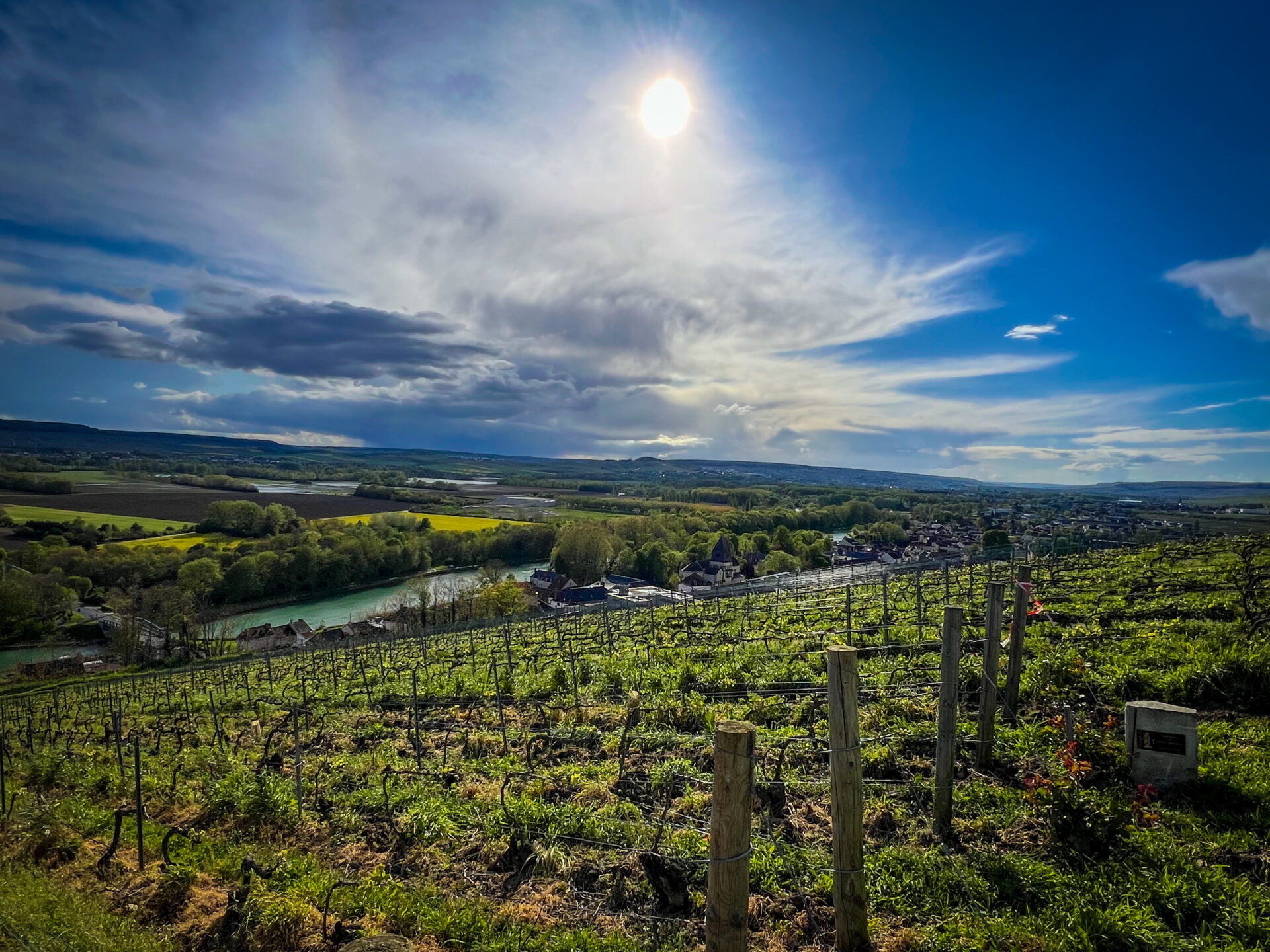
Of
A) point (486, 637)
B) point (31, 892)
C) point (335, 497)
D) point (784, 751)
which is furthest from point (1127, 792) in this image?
point (335, 497)

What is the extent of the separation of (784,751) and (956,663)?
8.79 ft

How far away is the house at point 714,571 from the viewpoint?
73.8 metres

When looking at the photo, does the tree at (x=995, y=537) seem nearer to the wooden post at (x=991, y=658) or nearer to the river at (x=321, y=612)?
the wooden post at (x=991, y=658)

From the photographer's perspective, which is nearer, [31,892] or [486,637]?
[31,892]

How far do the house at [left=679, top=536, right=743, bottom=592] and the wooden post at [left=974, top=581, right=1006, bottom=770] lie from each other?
6362 centimetres

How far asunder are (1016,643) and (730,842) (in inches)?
192

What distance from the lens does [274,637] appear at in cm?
5288

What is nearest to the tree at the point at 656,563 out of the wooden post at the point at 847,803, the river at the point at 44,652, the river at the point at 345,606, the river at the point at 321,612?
the river at the point at 345,606

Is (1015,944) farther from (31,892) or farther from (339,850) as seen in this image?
(31,892)

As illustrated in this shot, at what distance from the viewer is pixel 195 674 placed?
111 ft

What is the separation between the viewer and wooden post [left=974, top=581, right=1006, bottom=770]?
526 centimetres

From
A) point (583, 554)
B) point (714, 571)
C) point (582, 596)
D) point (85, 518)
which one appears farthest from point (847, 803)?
point (85, 518)

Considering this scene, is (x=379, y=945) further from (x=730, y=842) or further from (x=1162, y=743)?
(x=1162, y=743)

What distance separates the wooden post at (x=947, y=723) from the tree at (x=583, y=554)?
71.4 m
